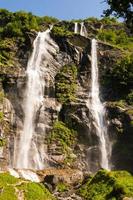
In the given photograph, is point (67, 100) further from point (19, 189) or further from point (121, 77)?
point (19, 189)

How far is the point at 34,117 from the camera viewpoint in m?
44.5

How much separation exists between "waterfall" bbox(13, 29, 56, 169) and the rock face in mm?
457

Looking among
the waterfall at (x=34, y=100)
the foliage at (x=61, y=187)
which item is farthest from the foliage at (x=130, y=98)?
the foliage at (x=61, y=187)

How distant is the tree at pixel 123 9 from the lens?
1273 cm

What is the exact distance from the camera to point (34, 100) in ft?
151

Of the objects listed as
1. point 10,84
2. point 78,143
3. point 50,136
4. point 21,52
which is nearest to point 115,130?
point 78,143

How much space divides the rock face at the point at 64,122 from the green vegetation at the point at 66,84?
0.26 metres

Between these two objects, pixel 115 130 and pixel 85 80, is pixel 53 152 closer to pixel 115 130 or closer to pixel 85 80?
pixel 115 130

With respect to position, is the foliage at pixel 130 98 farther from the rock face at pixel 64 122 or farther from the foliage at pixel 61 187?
the foliage at pixel 61 187

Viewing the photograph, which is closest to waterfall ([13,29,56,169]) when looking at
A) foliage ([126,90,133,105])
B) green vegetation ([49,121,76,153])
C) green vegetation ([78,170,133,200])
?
green vegetation ([49,121,76,153])

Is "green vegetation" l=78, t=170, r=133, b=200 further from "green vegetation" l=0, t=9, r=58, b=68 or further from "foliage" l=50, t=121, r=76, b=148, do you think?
"green vegetation" l=0, t=9, r=58, b=68

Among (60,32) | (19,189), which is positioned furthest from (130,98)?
(19,189)

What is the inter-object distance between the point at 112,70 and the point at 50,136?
1170 centimetres

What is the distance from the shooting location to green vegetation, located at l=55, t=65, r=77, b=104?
46894 mm
